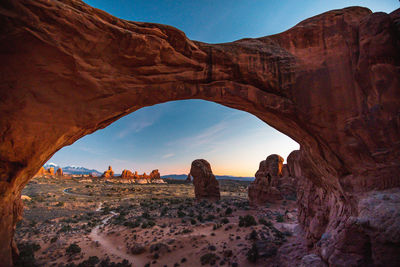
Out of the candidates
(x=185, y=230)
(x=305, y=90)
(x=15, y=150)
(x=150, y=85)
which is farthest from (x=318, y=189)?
(x=15, y=150)

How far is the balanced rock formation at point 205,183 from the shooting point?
85.8 feet

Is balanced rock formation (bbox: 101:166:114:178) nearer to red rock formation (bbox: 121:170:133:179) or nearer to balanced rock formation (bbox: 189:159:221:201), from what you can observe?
red rock formation (bbox: 121:170:133:179)

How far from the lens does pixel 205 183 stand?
1041 inches

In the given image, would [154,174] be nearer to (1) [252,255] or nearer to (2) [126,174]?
(2) [126,174]

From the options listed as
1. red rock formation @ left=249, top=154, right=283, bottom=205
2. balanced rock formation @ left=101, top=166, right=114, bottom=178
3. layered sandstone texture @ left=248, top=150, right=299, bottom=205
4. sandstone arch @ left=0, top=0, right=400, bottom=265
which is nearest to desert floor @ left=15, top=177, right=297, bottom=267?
sandstone arch @ left=0, top=0, right=400, bottom=265

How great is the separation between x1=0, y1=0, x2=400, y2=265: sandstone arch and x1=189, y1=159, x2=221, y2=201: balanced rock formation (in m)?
19.0

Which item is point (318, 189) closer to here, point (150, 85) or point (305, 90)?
point (305, 90)

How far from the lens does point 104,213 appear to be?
20703 millimetres

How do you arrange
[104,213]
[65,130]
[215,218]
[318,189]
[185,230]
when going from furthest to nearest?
[104,213] → [215,218] → [185,230] → [318,189] → [65,130]

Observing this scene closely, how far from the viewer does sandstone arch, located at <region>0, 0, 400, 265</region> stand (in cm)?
524

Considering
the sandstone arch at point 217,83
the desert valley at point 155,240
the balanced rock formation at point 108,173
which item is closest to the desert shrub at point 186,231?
the desert valley at point 155,240

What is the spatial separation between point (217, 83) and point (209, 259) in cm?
884

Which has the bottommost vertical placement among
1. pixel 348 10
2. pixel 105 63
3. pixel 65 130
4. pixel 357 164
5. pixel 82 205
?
pixel 82 205

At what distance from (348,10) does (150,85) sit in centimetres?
836
